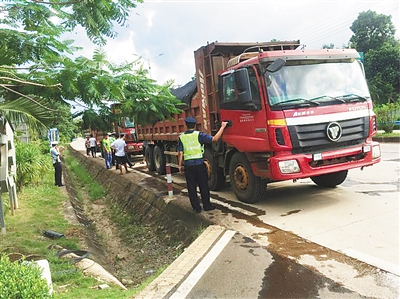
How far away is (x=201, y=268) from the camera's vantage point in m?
3.71

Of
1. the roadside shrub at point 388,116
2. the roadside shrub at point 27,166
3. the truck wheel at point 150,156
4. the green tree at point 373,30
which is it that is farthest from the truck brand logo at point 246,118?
the green tree at point 373,30

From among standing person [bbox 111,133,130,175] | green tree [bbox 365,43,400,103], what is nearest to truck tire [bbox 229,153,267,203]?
standing person [bbox 111,133,130,175]

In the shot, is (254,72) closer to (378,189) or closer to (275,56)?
(275,56)

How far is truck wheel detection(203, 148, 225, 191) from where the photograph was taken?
7340 millimetres

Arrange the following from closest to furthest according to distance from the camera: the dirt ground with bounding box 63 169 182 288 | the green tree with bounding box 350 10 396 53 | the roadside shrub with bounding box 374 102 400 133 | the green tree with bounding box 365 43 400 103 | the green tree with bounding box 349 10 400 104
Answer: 1. the dirt ground with bounding box 63 169 182 288
2. the roadside shrub with bounding box 374 102 400 133
3. the green tree with bounding box 365 43 400 103
4. the green tree with bounding box 349 10 400 104
5. the green tree with bounding box 350 10 396 53

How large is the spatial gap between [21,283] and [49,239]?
377 centimetres

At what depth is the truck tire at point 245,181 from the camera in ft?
19.6

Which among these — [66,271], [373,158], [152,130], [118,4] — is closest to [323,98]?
[373,158]

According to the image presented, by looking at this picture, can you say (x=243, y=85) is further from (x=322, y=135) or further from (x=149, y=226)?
(x=149, y=226)

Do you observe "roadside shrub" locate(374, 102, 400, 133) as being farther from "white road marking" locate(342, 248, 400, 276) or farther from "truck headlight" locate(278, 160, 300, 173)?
"white road marking" locate(342, 248, 400, 276)

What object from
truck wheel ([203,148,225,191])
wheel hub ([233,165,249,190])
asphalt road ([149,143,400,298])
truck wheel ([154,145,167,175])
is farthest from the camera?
truck wheel ([154,145,167,175])

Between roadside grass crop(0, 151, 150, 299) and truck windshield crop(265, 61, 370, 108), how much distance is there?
3.16 meters

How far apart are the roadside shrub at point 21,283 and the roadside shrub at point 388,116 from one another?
18696 mm

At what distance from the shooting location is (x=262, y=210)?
5.74m
